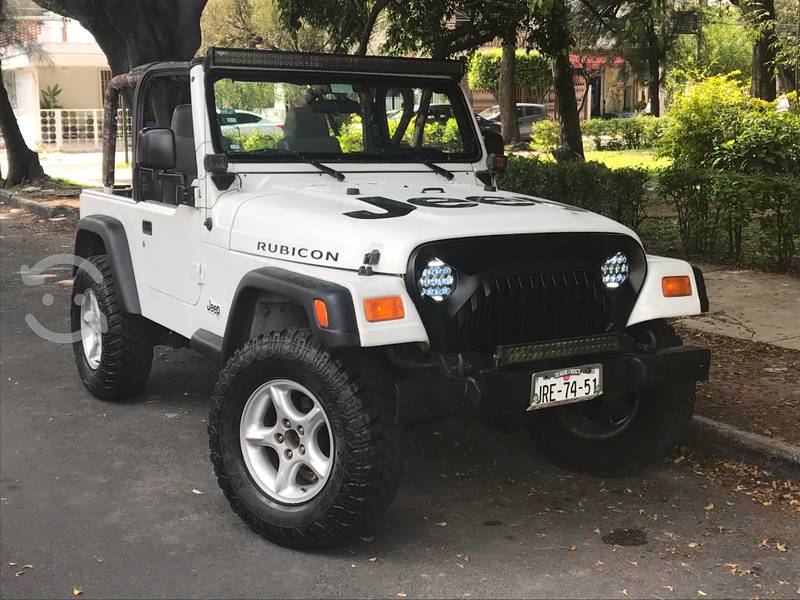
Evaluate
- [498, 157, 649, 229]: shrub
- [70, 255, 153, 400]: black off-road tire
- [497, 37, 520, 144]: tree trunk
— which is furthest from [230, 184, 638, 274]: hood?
[497, 37, 520, 144]: tree trunk

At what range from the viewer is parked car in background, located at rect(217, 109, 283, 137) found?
5016mm

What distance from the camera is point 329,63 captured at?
5.32 m

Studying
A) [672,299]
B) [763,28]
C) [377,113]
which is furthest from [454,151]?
[763,28]

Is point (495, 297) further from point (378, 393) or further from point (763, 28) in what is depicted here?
point (763, 28)

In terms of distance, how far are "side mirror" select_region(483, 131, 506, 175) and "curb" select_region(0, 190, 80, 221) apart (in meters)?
11.0

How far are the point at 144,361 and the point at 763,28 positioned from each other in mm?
17335

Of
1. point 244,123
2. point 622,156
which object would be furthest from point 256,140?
point 622,156

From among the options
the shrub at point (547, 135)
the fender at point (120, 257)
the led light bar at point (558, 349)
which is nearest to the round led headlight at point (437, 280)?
the led light bar at point (558, 349)

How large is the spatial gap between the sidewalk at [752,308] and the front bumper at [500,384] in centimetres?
314

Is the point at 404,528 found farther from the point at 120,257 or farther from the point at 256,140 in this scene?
the point at 120,257

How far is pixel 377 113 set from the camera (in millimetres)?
5488

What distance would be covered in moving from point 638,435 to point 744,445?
701mm

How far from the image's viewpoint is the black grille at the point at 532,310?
3.99 m

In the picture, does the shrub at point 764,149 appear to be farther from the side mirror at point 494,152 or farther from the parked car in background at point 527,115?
the parked car in background at point 527,115
